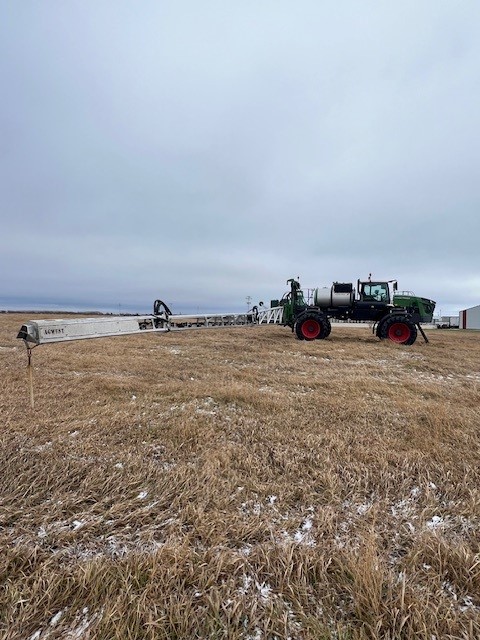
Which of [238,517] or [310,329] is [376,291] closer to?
[310,329]

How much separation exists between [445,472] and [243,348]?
8.04m

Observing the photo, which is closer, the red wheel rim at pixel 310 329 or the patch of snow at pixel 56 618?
the patch of snow at pixel 56 618

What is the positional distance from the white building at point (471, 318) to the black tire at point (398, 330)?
36626 mm

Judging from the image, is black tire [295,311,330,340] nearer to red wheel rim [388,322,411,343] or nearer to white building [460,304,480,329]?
red wheel rim [388,322,411,343]

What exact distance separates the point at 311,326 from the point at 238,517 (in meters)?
11.5

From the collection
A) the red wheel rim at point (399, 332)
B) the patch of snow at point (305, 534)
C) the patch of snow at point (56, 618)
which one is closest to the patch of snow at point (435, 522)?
the patch of snow at point (305, 534)

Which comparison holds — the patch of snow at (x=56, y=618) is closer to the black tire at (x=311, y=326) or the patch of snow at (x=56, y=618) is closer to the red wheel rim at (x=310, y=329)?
the black tire at (x=311, y=326)

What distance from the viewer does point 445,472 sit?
2.86 m

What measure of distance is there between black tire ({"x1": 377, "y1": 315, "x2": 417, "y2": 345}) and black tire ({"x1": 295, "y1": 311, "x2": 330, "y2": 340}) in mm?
2251

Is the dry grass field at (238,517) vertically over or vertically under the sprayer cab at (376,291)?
under

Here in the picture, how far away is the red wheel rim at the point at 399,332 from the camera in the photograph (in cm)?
1266

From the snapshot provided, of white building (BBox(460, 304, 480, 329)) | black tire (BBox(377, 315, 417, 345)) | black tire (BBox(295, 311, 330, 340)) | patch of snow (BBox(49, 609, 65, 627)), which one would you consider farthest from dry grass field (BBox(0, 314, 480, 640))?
white building (BBox(460, 304, 480, 329))

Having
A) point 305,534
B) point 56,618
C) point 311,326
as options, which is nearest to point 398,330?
point 311,326

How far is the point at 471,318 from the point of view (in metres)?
41.3
